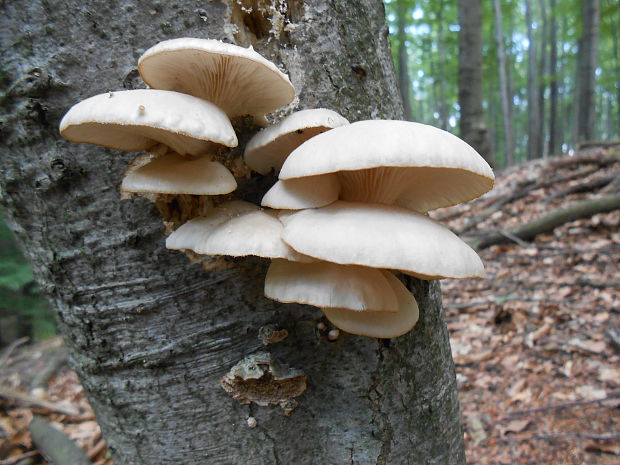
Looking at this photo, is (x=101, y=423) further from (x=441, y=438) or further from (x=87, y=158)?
(x=441, y=438)

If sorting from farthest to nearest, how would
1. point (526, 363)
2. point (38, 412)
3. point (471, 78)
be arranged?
point (471, 78) < point (38, 412) < point (526, 363)

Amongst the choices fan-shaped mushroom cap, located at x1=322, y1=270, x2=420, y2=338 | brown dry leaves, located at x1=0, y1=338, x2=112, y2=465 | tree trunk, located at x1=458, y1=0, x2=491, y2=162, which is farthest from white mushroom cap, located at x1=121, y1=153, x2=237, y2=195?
tree trunk, located at x1=458, y1=0, x2=491, y2=162

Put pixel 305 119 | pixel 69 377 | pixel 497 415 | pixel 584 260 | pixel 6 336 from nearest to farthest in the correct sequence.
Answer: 1. pixel 305 119
2. pixel 497 415
3. pixel 584 260
4. pixel 69 377
5. pixel 6 336

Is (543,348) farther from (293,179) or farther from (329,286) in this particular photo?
(293,179)

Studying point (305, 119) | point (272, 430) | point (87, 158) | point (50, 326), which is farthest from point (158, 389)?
point (50, 326)

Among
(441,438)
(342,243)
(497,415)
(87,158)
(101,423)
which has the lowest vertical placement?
(497,415)

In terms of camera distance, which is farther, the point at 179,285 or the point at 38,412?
the point at 38,412

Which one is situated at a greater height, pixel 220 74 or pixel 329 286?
pixel 220 74

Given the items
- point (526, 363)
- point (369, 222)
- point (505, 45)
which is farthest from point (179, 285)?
point (505, 45)
